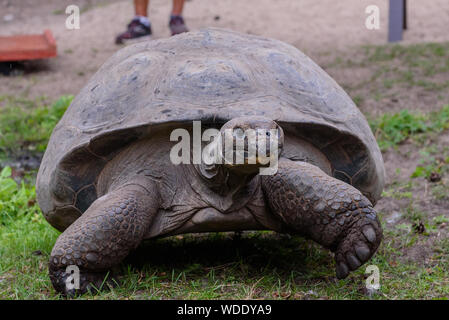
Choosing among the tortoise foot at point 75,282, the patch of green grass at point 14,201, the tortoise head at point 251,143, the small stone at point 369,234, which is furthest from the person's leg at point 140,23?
the small stone at point 369,234

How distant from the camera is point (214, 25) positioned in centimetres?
1004

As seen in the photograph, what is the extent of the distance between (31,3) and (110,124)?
12.2 meters

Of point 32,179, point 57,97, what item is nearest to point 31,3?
point 57,97

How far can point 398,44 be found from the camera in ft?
26.5

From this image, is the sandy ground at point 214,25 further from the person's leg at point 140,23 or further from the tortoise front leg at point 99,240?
the tortoise front leg at point 99,240

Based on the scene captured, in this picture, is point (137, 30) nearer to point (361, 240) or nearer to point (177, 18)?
point (177, 18)

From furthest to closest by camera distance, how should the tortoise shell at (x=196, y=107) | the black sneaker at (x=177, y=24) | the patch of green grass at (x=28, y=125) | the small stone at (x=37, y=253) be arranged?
the black sneaker at (x=177, y=24) < the patch of green grass at (x=28, y=125) < the small stone at (x=37, y=253) < the tortoise shell at (x=196, y=107)

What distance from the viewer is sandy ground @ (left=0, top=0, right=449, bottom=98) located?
7.93 m

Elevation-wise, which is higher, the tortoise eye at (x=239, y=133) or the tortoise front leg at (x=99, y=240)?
the tortoise eye at (x=239, y=133)

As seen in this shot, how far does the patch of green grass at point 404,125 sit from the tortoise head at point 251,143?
3.08 m

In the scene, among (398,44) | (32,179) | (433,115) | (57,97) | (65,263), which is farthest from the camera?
(398,44)

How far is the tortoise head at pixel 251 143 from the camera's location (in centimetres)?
244

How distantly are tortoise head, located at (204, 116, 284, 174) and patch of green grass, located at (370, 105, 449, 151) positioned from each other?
10.1 feet
